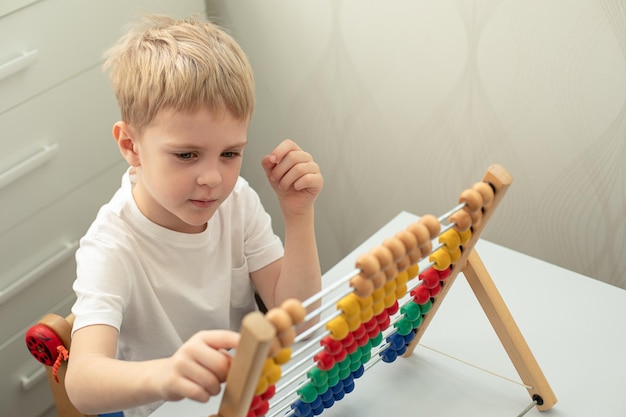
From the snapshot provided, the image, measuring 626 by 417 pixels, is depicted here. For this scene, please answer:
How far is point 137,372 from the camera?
0.88 meters

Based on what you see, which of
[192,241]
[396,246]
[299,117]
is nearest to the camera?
[396,246]

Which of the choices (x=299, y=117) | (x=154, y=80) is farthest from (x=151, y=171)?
(x=299, y=117)

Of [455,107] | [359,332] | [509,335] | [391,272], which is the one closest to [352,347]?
[359,332]

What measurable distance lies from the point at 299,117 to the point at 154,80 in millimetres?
1016

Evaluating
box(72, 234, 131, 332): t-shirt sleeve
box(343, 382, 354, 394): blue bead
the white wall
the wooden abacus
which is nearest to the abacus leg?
the wooden abacus

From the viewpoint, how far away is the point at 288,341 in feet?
2.54

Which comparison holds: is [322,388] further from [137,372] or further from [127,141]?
[127,141]

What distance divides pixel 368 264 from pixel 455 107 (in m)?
0.96

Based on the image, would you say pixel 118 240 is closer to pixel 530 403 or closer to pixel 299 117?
pixel 530 403

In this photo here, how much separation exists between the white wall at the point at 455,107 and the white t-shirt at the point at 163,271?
618mm

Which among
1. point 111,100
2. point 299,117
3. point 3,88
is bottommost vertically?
point 299,117

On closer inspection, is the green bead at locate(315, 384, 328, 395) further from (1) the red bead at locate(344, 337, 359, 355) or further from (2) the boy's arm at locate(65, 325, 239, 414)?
(2) the boy's arm at locate(65, 325, 239, 414)

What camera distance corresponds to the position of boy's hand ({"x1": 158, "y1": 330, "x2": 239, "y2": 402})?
0.77m

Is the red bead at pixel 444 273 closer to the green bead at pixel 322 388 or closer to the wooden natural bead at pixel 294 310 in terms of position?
the green bead at pixel 322 388
